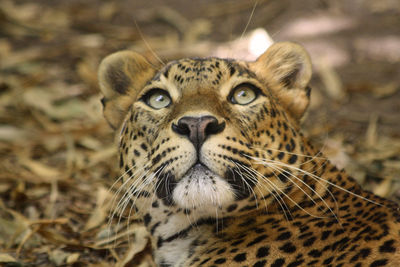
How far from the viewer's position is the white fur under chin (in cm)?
321

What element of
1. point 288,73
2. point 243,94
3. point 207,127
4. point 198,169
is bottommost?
point 198,169

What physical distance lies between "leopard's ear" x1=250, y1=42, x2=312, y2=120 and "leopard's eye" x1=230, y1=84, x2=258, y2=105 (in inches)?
15.0

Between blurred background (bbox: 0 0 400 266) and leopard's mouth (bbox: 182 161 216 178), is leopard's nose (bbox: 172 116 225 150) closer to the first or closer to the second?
leopard's mouth (bbox: 182 161 216 178)

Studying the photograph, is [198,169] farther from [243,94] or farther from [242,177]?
[243,94]

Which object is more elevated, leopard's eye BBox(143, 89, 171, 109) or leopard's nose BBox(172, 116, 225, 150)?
leopard's eye BBox(143, 89, 171, 109)

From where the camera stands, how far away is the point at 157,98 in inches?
153

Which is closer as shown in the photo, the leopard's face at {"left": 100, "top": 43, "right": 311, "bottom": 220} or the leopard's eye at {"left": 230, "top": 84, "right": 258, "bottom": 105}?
the leopard's face at {"left": 100, "top": 43, "right": 311, "bottom": 220}

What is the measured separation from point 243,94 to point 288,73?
582 millimetres

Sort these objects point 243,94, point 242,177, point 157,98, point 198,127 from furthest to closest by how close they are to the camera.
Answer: point 157,98
point 243,94
point 242,177
point 198,127

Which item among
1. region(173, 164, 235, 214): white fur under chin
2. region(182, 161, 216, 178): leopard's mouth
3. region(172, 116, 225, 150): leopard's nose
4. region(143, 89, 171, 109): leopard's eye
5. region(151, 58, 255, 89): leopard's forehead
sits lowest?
region(173, 164, 235, 214): white fur under chin

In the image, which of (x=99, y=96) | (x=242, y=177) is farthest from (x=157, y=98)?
(x=242, y=177)

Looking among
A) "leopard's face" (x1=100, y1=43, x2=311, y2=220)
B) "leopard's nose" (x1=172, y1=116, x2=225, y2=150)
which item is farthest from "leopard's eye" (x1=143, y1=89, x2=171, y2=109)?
"leopard's nose" (x1=172, y1=116, x2=225, y2=150)

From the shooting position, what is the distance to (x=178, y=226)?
12.2 feet

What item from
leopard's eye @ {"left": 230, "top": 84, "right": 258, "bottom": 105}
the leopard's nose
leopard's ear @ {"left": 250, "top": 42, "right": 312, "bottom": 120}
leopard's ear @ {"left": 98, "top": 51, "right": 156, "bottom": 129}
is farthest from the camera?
leopard's ear @ {"left": 98, "top": 51, "right": 156, "bottom": 129}
